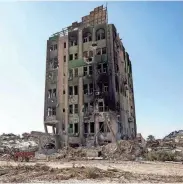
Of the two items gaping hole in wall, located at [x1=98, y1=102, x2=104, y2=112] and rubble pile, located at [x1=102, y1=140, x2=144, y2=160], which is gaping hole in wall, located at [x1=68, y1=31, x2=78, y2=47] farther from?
rubble pile, located at [x1=102, y1=140, x2=144, y2=160]

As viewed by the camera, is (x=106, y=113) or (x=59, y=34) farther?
(x=59, y=34)

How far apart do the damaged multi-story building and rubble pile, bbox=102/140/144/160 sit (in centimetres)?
594

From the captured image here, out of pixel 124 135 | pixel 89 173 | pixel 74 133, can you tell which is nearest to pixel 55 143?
pixel 74 133

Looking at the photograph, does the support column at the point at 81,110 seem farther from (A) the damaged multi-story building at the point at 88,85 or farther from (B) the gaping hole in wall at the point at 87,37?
(B) the gaping hole in wall at the point at 87,37

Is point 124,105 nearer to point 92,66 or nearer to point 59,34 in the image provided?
point 92,66

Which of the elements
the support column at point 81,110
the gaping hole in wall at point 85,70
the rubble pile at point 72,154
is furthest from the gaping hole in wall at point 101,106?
the rubble pile at point 72,154

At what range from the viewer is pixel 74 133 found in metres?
45.1

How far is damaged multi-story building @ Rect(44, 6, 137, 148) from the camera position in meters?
43.0

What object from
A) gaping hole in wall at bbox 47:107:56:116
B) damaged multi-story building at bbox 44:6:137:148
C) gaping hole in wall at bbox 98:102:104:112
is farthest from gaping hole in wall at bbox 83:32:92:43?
gaping hole in wall at bbox 47:107:56:116

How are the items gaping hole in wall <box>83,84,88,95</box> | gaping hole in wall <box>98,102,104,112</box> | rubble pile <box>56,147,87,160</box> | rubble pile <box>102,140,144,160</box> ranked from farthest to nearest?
gaping hole in wall <box>83,84,88,95</box>
gaping hole in wall <box>98,102,104,112</box>
rubble pile <box>56,147,87,160</box>
rubble pile <box>102,140,144,160</box>

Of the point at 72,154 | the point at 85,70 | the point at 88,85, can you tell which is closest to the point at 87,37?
the point at 85,70

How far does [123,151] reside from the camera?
32406 mm

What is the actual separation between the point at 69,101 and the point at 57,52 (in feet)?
37.8

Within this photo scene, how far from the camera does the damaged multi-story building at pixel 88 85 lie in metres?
43.0
